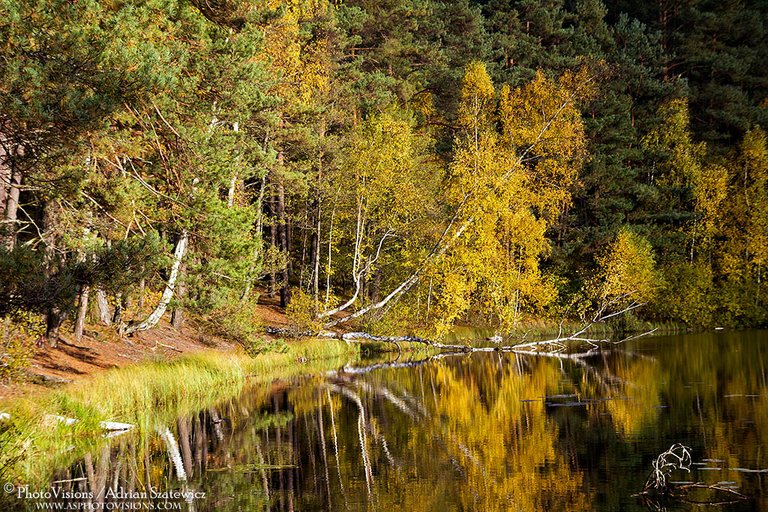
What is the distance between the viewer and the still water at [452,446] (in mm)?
10648

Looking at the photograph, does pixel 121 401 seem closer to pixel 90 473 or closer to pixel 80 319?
pixel 90 473

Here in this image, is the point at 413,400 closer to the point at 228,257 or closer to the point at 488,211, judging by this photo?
the point at 228,257

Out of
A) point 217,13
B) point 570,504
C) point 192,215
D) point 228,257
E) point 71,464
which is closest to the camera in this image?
point 570,504

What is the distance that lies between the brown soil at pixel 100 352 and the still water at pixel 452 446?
286 centimetres

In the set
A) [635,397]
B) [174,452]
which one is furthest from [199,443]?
[635,397]

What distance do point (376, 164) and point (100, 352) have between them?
14.5 metres

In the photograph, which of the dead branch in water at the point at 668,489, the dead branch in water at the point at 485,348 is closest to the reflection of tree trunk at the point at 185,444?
the dead branch in water at the point at 668,489

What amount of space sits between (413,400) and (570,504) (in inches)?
396

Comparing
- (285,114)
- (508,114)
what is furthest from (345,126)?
(508,114)

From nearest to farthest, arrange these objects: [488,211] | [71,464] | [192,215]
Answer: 1. [71,464]
2. [192,215]
3. [488,211]

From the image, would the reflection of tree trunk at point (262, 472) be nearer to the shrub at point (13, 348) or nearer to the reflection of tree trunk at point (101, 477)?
the reflection of tree trunk at point (101, 477)

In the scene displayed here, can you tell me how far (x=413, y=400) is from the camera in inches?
785

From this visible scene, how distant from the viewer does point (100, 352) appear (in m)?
21.5

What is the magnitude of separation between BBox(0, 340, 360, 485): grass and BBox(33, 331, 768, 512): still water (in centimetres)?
60
